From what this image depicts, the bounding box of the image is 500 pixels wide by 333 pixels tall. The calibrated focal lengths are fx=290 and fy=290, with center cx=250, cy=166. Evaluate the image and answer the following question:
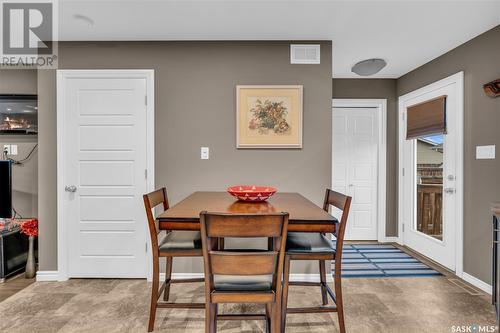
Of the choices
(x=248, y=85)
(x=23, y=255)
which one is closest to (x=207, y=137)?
(x=248, y=85)

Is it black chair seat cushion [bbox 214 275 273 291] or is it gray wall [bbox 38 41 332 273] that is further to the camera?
gray wall [bbox 38 41 332 273]

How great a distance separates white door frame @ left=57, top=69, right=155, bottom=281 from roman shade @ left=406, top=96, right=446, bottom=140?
3159 millimetres

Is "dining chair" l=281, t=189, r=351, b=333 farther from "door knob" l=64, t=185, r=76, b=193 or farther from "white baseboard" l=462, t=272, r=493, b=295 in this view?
"door knob" l=64, t=185, r=76, b=193

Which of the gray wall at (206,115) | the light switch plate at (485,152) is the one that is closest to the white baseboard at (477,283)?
the light switch plate at (485,152)

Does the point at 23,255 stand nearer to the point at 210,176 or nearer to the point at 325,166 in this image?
the point at 210,176

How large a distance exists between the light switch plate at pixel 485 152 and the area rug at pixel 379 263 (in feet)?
4.29

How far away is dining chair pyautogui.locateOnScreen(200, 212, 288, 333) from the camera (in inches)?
54.7

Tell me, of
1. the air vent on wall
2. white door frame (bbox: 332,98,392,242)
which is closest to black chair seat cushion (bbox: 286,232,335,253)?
the air vent on wall

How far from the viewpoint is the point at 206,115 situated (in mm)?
2951

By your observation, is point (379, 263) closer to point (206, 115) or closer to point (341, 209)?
point (341, 209)

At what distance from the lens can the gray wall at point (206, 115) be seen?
9.55ft

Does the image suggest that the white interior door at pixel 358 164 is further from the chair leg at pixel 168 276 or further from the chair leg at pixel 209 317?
the chair leg at pixel 209 317

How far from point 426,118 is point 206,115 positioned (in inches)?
105

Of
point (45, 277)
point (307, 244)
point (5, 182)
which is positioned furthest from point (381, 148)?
point (5, 182)
